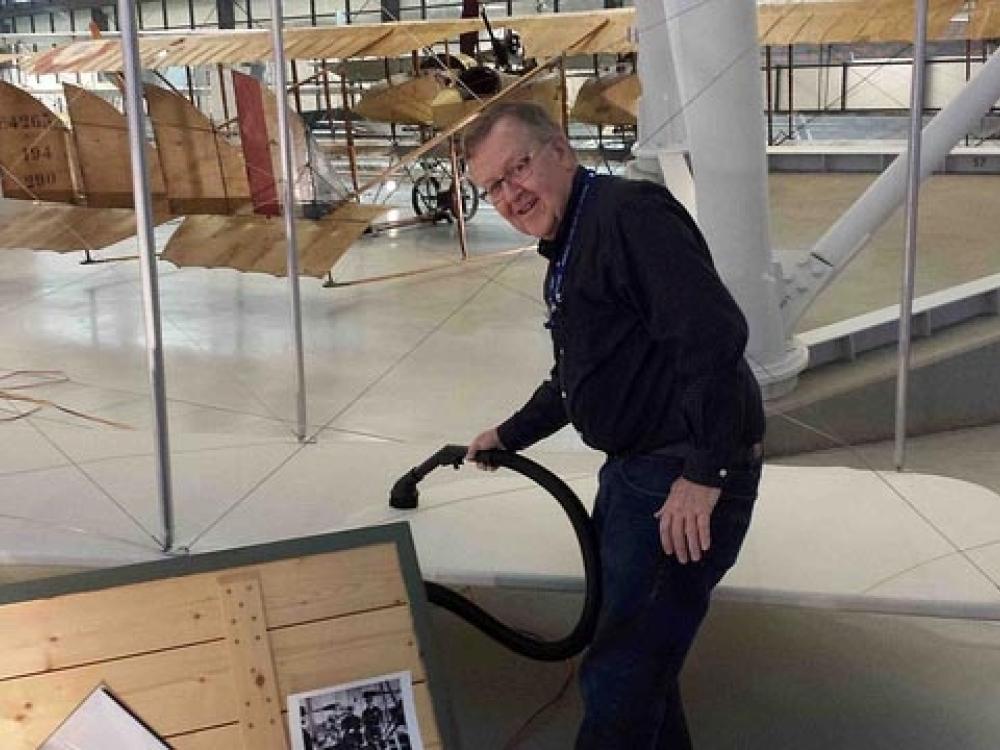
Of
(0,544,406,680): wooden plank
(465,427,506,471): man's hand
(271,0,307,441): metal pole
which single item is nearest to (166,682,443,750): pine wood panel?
(0,544,406,680): wooden plank

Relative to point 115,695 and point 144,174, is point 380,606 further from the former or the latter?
point 144,174

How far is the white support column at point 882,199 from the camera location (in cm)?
380

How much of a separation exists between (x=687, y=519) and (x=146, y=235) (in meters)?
1.17

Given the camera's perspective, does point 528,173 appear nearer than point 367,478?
Yes

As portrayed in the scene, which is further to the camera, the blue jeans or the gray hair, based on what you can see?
the blue jeans

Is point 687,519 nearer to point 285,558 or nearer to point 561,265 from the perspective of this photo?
point 561,265

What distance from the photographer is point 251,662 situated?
1813 mm

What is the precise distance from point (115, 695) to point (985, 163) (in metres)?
10.6

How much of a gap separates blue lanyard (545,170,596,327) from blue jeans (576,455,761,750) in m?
0.28

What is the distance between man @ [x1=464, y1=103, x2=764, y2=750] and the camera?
58.3 inches

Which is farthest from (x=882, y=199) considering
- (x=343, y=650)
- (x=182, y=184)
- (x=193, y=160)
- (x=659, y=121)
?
(x=182, y=184)

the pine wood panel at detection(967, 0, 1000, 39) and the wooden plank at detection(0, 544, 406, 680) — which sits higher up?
the pine wood panel at detection(967, 0, 1000, 39)

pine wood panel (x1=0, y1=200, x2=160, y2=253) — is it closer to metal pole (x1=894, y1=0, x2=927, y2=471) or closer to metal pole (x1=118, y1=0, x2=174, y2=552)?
metal pole (x1=118, y1=0, x2=174, y2=552)

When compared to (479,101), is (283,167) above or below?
above
